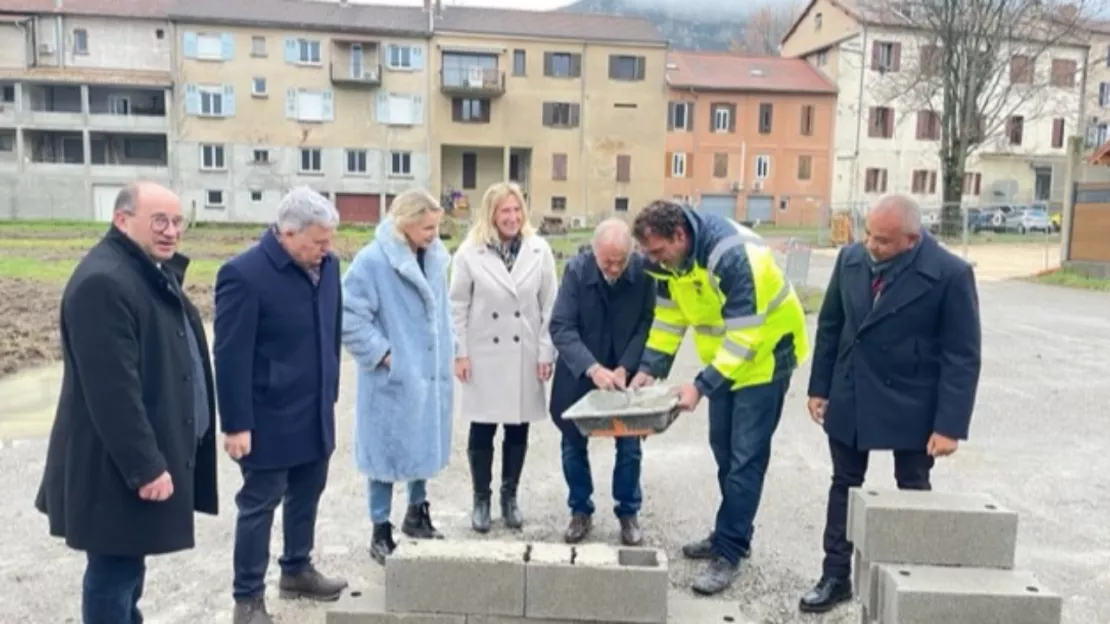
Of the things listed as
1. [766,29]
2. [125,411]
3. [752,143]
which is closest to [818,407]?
[125,411]

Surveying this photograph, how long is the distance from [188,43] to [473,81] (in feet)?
49.1

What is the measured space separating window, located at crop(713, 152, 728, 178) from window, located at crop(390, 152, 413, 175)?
17.1 m

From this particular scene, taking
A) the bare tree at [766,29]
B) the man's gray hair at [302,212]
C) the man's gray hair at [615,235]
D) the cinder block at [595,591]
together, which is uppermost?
the bare tree at [766,29]

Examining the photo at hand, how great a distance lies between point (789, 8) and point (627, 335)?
93675 mm

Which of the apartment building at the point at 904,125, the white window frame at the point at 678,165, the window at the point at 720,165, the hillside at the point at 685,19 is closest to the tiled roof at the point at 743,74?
the apartment building at the point at 904,125

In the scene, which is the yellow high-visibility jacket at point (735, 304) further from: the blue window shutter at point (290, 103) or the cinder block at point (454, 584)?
the blue window shutter at point (290, 103)

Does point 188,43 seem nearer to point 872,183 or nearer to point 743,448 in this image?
point 872,183

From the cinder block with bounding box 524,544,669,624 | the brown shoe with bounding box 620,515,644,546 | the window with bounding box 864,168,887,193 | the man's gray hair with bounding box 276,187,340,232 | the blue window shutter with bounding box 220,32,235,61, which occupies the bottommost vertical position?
the brown shoe with bounding box 620,515,644,546

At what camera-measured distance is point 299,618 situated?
4117 millimetres

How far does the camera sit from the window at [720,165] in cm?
5175

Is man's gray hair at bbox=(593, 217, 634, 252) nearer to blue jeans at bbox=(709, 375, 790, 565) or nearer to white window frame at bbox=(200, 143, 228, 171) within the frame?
blue jeans at bbox=(709, 375, 790, 565)

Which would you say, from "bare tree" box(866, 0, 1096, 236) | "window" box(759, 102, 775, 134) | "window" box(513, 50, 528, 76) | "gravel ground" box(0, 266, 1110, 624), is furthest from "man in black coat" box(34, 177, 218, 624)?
"window" box(759, 102, 775, 134)

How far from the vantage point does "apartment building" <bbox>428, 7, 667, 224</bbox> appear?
162ft

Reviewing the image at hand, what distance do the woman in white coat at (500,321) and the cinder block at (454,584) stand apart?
68.7 inches
